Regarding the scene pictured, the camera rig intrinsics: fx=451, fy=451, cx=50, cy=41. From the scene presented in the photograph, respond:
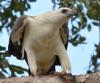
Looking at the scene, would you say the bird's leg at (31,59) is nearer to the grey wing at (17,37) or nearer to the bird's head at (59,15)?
the grey wing at (17,37)

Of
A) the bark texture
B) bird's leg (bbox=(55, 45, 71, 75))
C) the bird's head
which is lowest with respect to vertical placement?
bird's leg (bbox=(55, 45, 71, 75))

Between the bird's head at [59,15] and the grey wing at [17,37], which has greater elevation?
the bird's head at [59,15]

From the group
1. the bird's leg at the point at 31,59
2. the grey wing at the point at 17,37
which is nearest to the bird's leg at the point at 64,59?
the bird's leg at the point at 31,59

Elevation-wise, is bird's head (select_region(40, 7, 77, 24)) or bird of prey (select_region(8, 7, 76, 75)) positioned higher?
bird's head (select_region(40, 7, 77, 24))

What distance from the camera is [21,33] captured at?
4.30m

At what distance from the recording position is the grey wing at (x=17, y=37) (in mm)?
4250

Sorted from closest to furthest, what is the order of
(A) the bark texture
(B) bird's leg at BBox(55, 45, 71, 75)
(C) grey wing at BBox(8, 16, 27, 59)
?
1. (A) the bark texture
2. (B) bird's leg at BBox(55, 45, 71, 75)
3. (C) grey wing at BBox(8, 16, 27, 59)

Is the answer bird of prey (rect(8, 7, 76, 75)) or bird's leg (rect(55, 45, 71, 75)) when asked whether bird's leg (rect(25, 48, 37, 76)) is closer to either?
bird of prey (rect(8, 7, 76, 75))

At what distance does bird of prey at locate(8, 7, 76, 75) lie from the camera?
414 cm

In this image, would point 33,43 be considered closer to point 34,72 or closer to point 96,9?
point 34,72

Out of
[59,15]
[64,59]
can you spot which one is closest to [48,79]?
[64,59]

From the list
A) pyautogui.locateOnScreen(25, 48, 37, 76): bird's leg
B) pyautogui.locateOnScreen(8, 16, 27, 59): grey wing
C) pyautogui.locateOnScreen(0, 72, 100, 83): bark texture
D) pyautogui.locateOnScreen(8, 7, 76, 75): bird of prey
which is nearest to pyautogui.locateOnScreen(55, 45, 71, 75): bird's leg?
pyautogui.locateOnScreen(8, 7, 76, 75): bird of prey

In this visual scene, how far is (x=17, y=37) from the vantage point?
4312 mm

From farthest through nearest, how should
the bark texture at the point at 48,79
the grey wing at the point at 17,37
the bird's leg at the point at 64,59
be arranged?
the grey wing at the point at 17,37
the bird's leg at the point at 64,59
the bark texture at the point at 48,79
